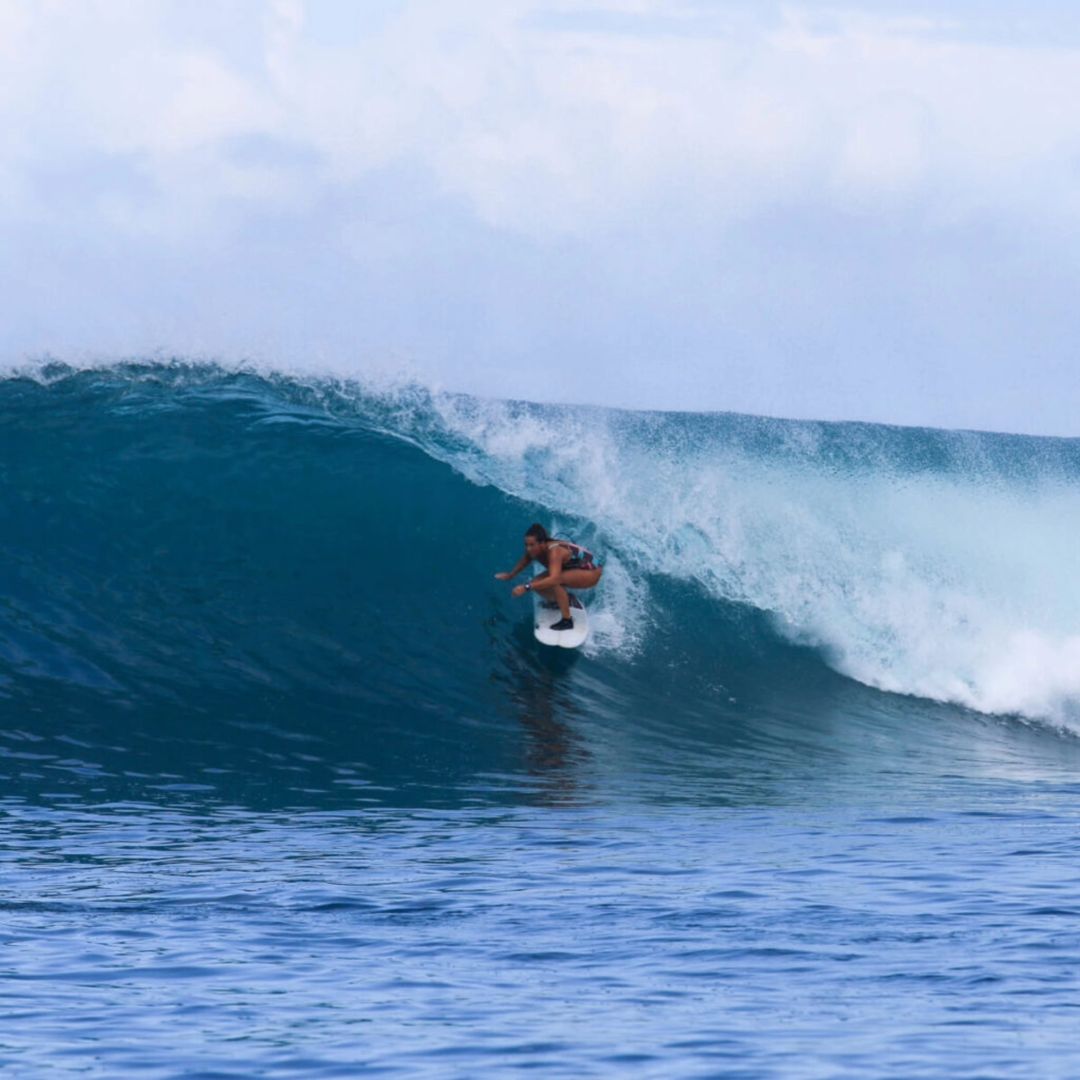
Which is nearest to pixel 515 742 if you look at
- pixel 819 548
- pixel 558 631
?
pixel 558 631

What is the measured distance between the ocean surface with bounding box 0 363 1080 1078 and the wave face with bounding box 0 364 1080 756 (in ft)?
0.16

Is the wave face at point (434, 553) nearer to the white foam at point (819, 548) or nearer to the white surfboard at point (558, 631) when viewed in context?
the white foam at point (819, 548)

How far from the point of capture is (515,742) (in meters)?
12.6

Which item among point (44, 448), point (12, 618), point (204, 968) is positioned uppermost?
point (44, 448)

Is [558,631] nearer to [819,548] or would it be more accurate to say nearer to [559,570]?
[559,570]

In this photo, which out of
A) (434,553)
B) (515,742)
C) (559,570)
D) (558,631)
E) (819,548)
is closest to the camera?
(515,742)

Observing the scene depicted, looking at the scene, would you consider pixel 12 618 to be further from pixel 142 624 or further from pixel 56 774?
pixel 56 774

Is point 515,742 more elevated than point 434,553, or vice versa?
point 434,553

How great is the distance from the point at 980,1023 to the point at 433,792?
207 inches

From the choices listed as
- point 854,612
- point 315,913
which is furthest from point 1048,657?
point 315,913

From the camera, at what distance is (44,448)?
1708cm

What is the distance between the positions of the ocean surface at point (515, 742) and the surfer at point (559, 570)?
19.1 inches

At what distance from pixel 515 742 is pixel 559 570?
232 centimetres

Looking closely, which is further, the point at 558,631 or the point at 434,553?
the point at 434,553
